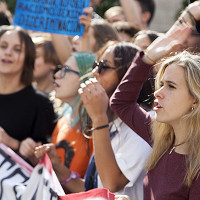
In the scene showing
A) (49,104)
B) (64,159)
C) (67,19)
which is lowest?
(64,159)

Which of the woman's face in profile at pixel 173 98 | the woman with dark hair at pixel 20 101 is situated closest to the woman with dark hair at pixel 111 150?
the woman's face in profile at pixel 173 98

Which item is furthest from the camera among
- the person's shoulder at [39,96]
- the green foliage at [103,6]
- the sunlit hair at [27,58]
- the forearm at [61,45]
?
the green foliage at [103,6]

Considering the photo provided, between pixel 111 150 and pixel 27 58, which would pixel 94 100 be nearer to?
pixel 111 150

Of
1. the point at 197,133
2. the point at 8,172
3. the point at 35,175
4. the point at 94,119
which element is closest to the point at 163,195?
the point at 197,133

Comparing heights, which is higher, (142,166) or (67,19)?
(67,19)

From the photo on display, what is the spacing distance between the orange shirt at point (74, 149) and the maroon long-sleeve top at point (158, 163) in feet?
2.24

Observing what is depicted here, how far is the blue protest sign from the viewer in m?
3.98

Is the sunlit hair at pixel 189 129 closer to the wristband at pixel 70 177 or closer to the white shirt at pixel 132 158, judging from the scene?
the white shirt at pixel 132 158

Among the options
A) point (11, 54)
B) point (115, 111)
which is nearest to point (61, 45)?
point (11, 54)

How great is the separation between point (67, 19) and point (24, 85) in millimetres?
635

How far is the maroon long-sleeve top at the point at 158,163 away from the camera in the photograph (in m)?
2.26

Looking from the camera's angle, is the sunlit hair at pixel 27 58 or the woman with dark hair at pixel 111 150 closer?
the woman with dark hair at pixel 111 150

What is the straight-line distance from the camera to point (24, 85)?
13.3 feet

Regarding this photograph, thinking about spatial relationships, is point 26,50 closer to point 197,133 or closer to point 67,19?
point 67,19
